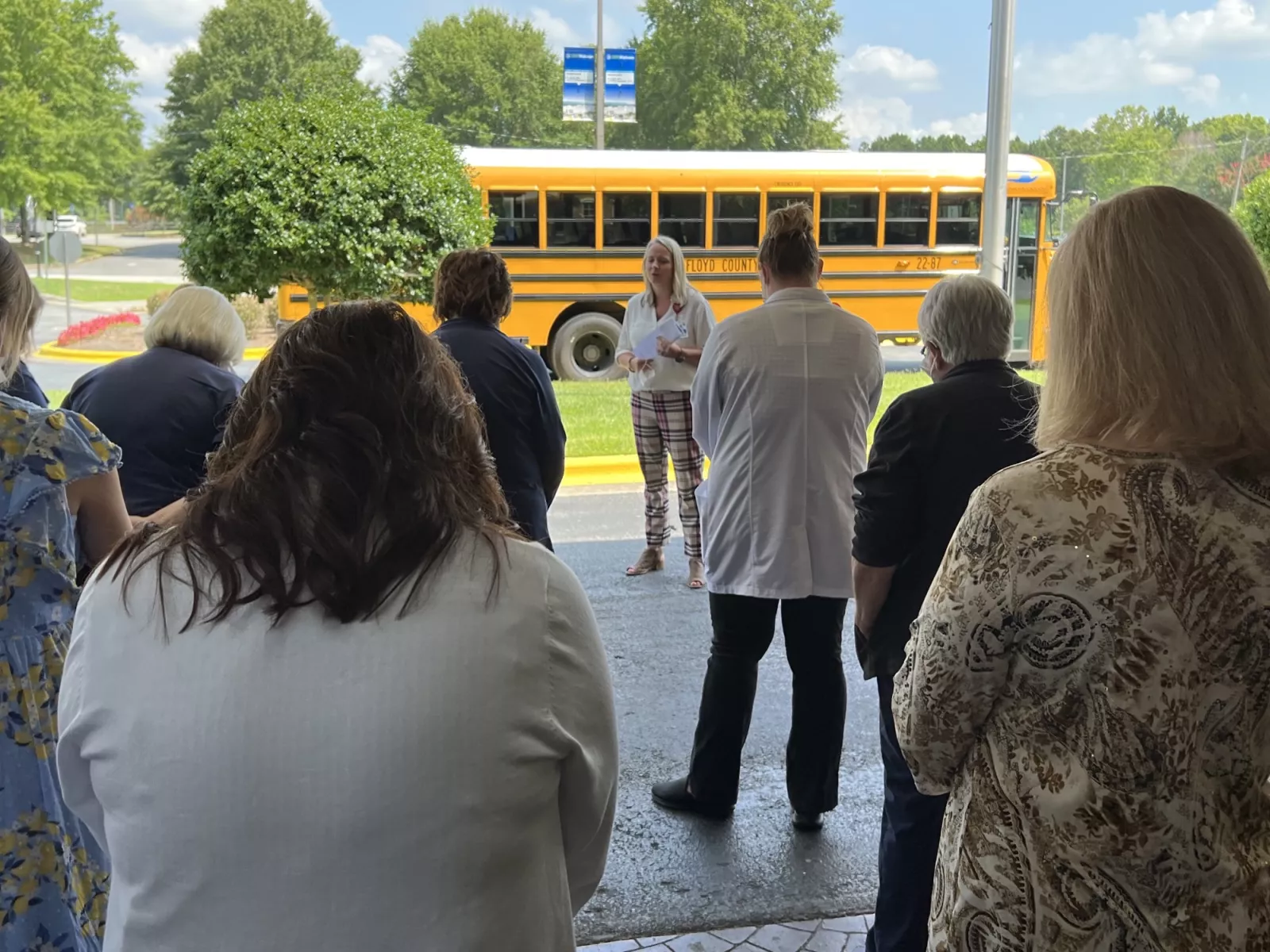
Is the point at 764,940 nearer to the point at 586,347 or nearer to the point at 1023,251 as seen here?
the point at 586,347

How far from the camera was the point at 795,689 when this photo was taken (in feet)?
11.7

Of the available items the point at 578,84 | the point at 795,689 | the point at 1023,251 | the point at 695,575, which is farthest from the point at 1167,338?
the point at 578,84

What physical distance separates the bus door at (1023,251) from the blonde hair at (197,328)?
42.5ft

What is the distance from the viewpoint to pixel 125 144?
34.3 m

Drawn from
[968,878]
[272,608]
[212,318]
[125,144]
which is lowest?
[968,878]

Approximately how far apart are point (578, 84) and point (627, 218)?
8013 mm

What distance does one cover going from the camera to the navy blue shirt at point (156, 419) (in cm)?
328

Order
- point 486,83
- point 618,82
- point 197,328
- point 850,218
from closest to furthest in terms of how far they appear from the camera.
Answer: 1. point 197,328
2. point 850,218
3. point 618,82
4. point 486,83

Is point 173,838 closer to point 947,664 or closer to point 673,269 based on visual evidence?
point 947,664

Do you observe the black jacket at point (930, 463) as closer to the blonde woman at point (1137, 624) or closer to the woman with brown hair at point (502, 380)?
the blonde woman at point (1137, 624)

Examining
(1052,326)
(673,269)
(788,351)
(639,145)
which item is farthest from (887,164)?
(639,145)

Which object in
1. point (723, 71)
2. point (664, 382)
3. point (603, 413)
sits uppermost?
point (723, 71)

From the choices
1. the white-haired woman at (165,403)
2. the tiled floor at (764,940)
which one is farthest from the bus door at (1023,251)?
the white-haired woman at (165,403)

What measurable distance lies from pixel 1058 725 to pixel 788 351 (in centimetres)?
207
